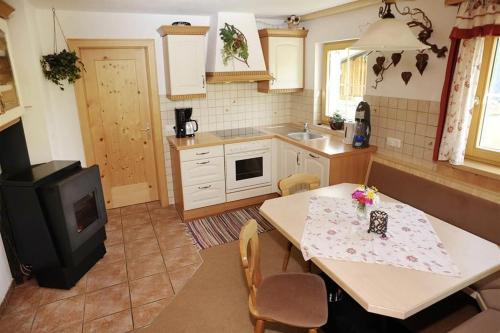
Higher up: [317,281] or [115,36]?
[115,36]

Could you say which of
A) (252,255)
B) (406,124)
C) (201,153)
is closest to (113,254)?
(201,153)

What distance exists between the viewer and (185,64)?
11.5 feet

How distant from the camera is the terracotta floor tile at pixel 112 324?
215cm

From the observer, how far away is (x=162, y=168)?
3.94 metres

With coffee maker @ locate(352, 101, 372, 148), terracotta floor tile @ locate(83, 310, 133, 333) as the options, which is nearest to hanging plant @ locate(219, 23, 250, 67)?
coffee maker @ locate(352, 101, 372, 148)

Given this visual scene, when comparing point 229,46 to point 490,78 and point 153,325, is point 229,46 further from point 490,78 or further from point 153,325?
point 153,325

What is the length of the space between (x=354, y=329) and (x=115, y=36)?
3455 mm

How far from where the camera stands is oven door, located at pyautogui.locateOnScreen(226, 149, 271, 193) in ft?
12.3

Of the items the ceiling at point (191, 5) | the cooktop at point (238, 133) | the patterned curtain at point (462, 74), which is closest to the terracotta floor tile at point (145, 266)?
the cooktop at point (238, 133)

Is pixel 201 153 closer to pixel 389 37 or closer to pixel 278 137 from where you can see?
pixel 278 137

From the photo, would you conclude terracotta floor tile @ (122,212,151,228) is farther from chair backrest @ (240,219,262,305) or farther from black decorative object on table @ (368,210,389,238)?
black decorative object on table @ (368,210,389,238)

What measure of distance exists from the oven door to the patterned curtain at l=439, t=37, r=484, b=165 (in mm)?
1905

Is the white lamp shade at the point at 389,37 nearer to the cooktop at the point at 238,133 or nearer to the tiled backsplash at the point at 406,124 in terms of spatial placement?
the tiled backsplash at the point at 406,124

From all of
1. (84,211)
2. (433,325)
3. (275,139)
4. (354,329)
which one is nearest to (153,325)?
(84,211)
